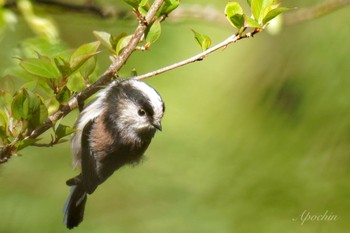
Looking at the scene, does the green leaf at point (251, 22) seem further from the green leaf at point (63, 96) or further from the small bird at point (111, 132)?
the small bird at point (111, 132)

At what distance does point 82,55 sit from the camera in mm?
1062

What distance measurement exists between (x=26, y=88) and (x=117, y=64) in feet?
0.48

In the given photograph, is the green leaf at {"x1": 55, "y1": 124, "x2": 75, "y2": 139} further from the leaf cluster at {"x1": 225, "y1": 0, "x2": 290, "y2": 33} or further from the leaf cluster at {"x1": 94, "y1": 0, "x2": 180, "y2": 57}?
the leaf cluster at {"x1": 225, "y1": 0, "x2": 290, "y2": 33}

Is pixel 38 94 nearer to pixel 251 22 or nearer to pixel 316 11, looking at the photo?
pixel 251 22

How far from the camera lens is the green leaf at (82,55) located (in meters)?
1.06

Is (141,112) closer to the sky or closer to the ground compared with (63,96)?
closer to the ground

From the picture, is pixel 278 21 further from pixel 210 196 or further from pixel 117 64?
pixel 117 64

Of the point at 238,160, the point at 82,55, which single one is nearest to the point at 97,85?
the point at 82,55

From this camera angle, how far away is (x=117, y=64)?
1.05 meters

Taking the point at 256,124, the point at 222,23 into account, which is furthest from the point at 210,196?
the point at 222,23

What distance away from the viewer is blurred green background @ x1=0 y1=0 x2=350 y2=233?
1266mm

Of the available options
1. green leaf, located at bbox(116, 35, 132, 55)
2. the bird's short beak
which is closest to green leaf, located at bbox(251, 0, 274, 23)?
green leaf, located at bbox(116, 35, 132, 55)

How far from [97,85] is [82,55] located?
6cm

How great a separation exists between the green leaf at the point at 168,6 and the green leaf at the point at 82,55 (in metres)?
0.12
